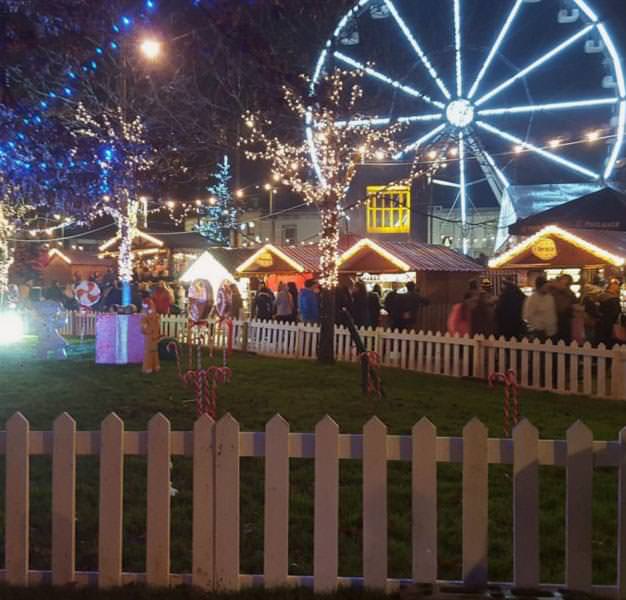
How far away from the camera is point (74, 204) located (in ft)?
27.7

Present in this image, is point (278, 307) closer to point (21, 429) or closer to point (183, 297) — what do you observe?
point (183, 297)

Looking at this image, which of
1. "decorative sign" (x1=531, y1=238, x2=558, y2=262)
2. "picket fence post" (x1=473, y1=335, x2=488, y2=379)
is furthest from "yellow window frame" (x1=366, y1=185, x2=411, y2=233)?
"picket fence post" (x1=473, y1=335, x2=488, y2=379)

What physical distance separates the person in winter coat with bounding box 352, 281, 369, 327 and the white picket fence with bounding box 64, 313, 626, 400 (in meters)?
1.55

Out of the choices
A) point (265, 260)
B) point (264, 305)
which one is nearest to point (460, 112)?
point (265, 260)

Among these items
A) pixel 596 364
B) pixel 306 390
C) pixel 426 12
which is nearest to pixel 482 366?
pixel 596 364

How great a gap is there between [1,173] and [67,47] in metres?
2.00

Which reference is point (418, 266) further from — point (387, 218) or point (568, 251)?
point (387, 218)

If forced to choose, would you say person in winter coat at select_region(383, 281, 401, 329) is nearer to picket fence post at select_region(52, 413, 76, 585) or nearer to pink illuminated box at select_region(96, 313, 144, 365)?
pink illuminated box at select_region(96, 313, 144, 365)

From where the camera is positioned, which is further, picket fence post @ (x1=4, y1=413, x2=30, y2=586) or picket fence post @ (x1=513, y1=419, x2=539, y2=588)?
picket fence post @ (x1=4, y1=413, x2=30, y2=586)

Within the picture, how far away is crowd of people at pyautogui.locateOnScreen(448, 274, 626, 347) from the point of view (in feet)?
36.6

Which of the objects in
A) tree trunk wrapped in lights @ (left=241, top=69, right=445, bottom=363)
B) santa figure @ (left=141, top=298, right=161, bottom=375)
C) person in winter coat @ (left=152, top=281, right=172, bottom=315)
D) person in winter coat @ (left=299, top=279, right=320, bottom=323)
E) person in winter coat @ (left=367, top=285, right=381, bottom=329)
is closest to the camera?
santa figure @ (left=141, top=298, right=161, bottom=375)

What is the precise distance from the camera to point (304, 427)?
747cm

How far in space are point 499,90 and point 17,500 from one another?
2132 centimetres

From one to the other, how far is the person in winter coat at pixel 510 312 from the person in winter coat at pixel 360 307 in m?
4.06
